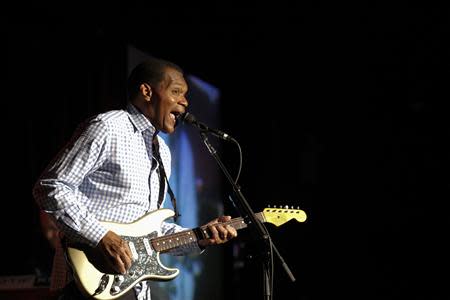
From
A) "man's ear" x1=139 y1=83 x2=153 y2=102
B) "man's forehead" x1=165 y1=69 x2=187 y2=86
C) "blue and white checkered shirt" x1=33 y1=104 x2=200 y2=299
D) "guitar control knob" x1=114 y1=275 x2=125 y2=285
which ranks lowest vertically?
"guitar control knob" x1=114 y1=275 x2=125 y2=285

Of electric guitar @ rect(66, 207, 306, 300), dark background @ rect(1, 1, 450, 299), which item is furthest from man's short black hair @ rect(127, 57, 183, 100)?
dark background @ rect(1, 1, 450, 299)

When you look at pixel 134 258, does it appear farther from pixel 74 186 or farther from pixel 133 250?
pixel 74 186

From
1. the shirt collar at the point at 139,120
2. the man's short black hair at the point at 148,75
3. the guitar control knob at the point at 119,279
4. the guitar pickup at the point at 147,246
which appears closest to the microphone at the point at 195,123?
the shirt collar at the point at 139,120

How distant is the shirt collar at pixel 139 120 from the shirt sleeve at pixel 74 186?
11.8 inches

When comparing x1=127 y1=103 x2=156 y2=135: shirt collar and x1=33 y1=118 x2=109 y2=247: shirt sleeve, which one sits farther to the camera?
x1=127 y1=103 x2=156 y2=135: shirt collar

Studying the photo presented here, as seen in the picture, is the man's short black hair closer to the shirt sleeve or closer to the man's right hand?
the shirt sleeve

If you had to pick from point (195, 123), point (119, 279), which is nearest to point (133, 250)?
point (119, 279)

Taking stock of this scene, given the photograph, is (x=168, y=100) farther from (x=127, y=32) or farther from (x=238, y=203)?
(x=127, y=32)

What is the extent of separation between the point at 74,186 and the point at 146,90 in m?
0.76

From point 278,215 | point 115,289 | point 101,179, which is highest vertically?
point 101,179

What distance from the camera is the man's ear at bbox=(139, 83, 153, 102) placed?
330 cm

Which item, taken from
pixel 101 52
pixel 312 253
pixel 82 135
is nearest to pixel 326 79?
pixel 312 253

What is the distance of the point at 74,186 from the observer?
2766 millimetres

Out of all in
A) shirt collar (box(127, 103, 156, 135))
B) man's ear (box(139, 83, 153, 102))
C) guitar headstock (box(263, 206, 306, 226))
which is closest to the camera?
shirt collar (box(127, 103, 156, 135))
